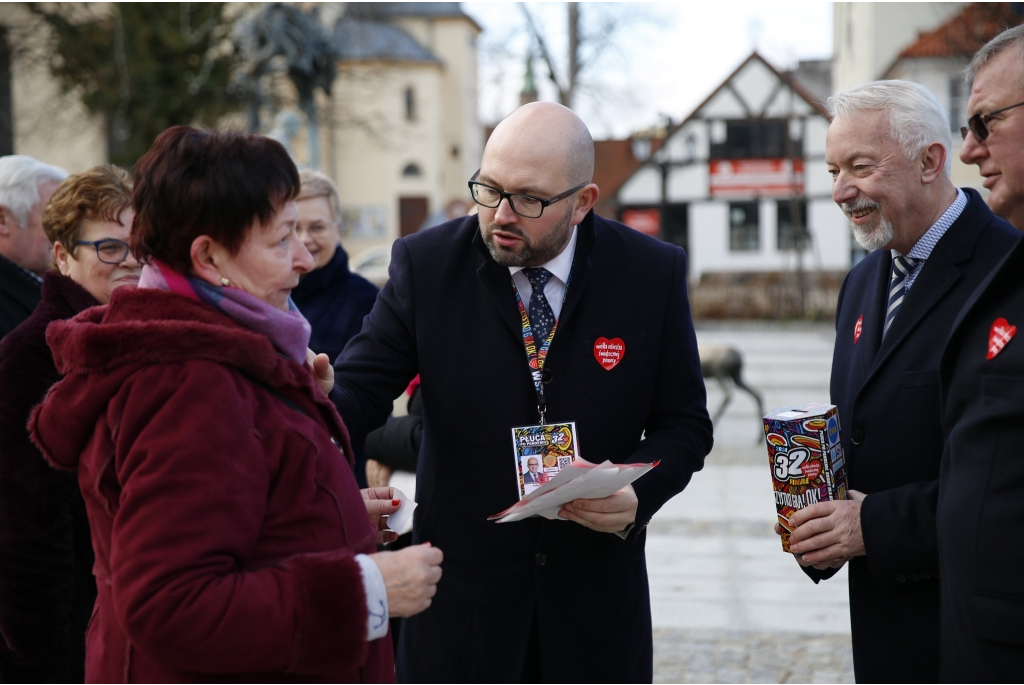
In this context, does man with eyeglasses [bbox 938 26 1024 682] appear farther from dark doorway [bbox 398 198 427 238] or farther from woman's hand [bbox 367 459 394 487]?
dark doorway [bbox 398 198 427 238]

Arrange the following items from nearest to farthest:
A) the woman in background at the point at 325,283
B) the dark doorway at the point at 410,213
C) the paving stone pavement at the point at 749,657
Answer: the woman in background at the point at 325,283, the paving stone pavement at the point at 749,657, the dark doorway at the point at 410,213

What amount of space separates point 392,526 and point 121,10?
2109cm

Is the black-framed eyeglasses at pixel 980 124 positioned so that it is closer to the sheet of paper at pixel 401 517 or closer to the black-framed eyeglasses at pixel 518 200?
the black-framed eyeglasses at pixel 518 200

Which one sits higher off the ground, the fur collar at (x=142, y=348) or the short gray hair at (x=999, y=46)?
the short gray hair at (x=999, y=46)

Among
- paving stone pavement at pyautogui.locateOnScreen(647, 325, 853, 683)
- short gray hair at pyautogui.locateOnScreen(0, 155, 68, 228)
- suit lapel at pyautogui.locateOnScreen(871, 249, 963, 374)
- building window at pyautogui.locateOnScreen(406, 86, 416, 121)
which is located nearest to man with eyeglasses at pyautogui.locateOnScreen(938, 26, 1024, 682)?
suit lapel at pyautogui.locateOnScreen(871, 249, 963, 374)

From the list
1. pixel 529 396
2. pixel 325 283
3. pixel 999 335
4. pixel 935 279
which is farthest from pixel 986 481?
pixel 325 283

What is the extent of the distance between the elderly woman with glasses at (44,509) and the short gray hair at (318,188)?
1423mm

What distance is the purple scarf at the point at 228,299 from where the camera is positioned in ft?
6.08

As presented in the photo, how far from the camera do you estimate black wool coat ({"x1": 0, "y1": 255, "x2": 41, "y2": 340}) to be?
11.0 ft

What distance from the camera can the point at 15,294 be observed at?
3424mm

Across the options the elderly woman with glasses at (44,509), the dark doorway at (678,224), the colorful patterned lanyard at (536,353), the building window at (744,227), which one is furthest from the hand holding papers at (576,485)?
the dark doorway at (678,224)

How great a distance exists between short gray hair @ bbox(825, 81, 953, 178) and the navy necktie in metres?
0.96

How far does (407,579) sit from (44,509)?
125 cm

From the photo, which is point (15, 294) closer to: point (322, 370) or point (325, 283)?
point (325, 283)
